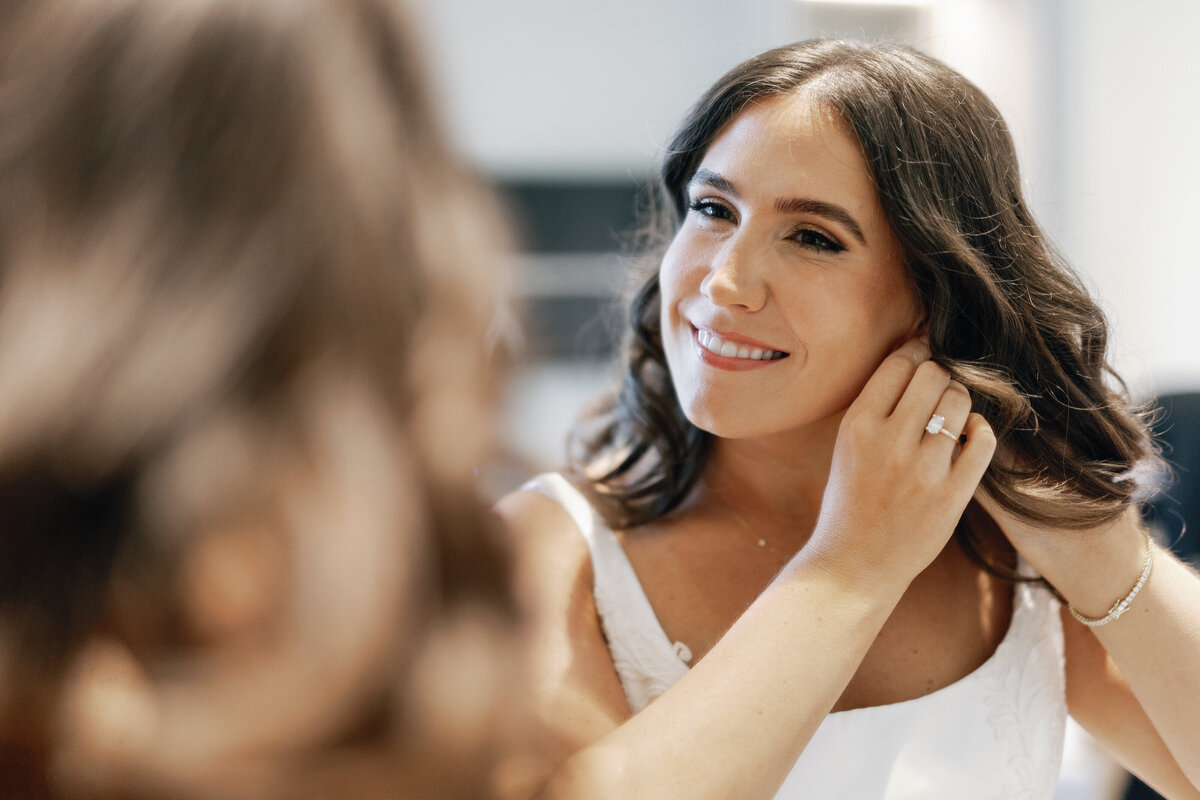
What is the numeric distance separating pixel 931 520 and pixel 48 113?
94 cm

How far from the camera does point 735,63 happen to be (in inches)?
97.3

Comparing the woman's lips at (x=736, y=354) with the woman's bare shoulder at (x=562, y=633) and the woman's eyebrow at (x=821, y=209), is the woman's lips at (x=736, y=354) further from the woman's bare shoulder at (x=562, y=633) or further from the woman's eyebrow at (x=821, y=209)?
the woman's bare shoulder at (x=562, y=633)

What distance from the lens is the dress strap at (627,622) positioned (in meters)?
1.33

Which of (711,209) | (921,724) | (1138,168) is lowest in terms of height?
(1138,168)

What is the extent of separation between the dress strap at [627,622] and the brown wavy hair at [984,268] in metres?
0.48

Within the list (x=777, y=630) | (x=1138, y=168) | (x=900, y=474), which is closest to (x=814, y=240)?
(x=900, y=474)

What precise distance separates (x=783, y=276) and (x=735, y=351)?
117 mm

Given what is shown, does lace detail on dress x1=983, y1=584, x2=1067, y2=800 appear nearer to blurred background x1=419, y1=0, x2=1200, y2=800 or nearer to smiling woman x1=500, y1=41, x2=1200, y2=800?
smiling woman x1=500, y1=41, x2=1200, y2=800

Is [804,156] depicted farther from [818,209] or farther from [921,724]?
[921,724]

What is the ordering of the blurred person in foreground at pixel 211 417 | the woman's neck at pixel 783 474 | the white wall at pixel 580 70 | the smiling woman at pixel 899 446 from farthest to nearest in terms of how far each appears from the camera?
the white wall at pixel 580 70 → the woman's neck at pixel 783 474 → the smiling woman at pixel 899 446 → the blurred person in foreground at pixel 211 417

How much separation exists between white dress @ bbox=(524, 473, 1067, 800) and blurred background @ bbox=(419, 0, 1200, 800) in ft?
1.09

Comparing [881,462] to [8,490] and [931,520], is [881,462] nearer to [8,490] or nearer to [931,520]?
[931,520]

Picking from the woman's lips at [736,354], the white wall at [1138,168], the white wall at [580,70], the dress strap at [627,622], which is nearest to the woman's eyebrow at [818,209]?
the woman's lips at [736,354]

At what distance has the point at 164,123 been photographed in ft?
1.99
